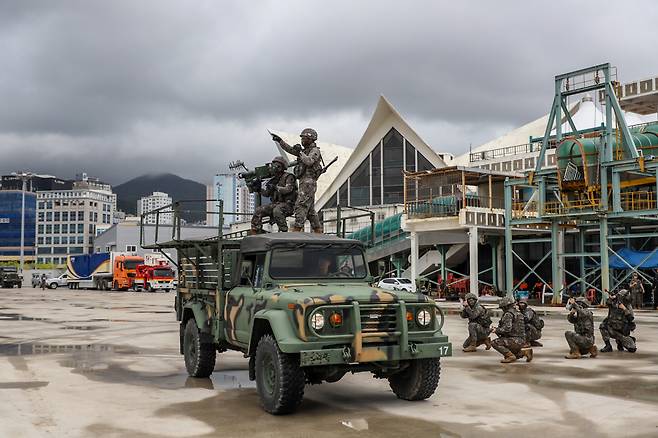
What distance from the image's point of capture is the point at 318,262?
32.3 ft

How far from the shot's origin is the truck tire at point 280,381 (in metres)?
8.35

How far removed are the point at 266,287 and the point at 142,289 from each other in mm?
49291

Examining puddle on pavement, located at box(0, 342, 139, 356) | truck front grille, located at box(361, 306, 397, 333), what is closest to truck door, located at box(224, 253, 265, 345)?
truck front grille, located at box(361, 306, 397, 333)

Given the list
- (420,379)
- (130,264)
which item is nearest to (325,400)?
(420,379)

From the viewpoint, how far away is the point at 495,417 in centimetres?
834

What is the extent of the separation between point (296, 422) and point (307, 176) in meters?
5.71

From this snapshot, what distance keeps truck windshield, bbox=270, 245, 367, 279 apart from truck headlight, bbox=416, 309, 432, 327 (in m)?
1.37

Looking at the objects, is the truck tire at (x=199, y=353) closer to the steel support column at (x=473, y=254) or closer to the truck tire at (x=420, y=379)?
the truck tire at (x=420, y=379)

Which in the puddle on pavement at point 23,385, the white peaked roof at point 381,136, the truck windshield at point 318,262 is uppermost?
the white peaked roof at point 381,136

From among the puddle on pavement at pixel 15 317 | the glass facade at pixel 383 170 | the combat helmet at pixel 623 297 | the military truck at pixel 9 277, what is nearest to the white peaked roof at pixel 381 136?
the glass facade at pixel 383 170

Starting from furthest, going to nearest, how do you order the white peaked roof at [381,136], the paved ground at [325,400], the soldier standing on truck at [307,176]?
the white peaked roof at [381,136], the soldier standing on truck at [307,176], the paved ground at [325,400]

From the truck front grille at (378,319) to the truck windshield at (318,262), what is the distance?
137 cm

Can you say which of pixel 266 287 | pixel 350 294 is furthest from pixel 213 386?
pixel 350 294

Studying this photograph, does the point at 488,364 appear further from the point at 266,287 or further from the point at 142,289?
the point at 142,289
